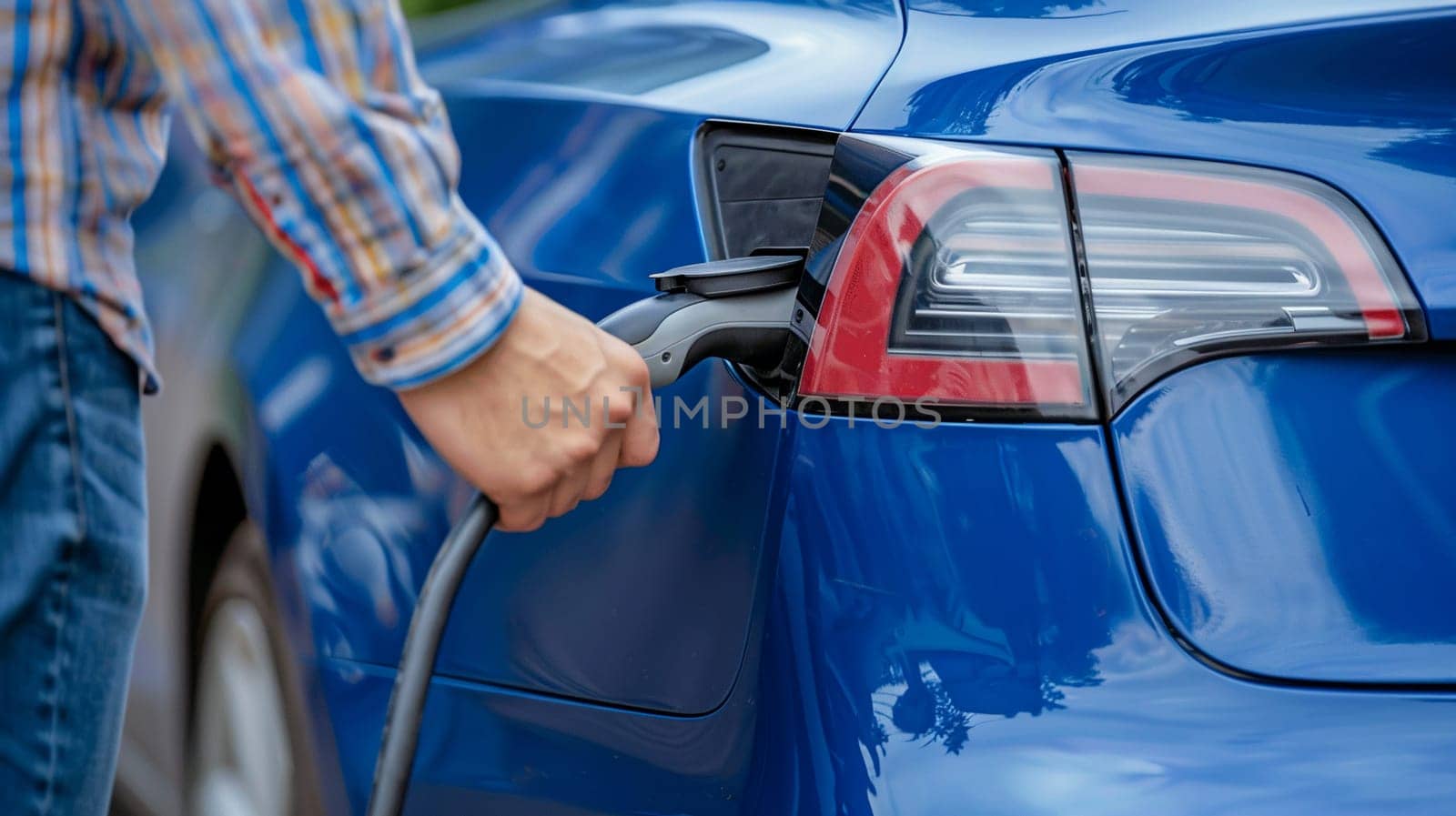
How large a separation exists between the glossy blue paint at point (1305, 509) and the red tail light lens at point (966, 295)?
0.09 meters

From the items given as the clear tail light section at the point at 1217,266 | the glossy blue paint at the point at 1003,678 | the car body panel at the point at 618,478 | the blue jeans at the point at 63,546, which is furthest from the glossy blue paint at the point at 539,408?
the blue jeans at the point at 63,546

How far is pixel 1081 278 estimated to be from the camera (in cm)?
123

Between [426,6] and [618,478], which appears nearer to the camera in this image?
[618,478]

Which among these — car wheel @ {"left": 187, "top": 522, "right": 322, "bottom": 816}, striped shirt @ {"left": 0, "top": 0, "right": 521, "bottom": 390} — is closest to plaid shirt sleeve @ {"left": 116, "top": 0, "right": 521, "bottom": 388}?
striped shirt @ {"left": 0, "top": 0, "right": 521, "bottom": 390}

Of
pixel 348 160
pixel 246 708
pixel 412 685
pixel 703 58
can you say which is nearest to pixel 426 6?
pixel 703 58

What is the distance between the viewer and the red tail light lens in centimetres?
122

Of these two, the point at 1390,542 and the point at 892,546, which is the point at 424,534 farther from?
the point at 1390,542

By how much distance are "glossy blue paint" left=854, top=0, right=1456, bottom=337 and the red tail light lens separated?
52 mm

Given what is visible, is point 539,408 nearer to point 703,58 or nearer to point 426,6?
point 703,58

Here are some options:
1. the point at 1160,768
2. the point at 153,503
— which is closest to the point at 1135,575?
the point at 1160,768

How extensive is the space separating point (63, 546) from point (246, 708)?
1.17 m

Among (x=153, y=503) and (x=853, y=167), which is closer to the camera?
(x=853, y=167)

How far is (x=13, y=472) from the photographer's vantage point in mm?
1062

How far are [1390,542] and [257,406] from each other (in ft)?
4.76
